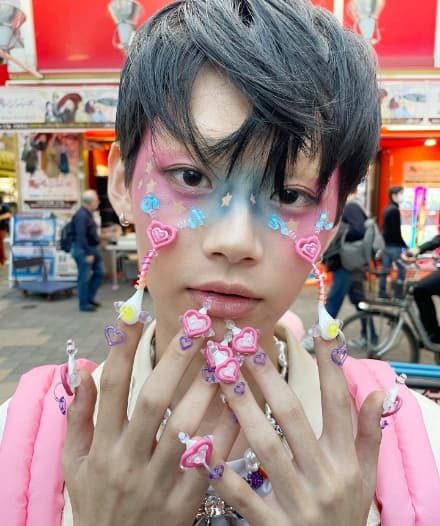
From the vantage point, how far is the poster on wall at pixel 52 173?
8.16m

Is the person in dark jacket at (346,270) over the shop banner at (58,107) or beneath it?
beneath

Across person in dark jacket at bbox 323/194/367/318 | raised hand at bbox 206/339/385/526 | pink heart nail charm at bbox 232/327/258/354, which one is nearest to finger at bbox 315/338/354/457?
raised hand at bbox 206/339/385/526

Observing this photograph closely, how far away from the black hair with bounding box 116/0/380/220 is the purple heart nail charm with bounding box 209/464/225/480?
1.69 ft

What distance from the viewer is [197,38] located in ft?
2.86

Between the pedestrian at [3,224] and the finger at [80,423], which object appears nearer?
the finger at [80,423]

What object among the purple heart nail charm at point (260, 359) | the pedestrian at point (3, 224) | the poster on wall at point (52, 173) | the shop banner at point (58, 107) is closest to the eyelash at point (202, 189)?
the purple heart nail charm at point (260, 359)

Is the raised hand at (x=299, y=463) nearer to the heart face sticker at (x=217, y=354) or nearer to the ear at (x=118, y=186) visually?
the heart face sticker at (x=217, y=354)

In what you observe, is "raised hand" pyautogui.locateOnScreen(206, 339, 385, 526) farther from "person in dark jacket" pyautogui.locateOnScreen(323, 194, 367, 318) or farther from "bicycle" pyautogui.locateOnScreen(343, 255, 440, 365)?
"person in dark jacket" pyautogui.locateOnScreen(323, 194, 367, 318)

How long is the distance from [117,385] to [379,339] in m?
4.50

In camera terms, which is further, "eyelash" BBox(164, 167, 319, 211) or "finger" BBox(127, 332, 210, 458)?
"eyelash" BBox(164, 167, 319, 211)

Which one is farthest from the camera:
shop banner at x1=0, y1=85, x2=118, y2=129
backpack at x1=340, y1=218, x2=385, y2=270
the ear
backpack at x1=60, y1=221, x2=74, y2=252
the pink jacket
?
backpack at x1=60, y1=221, x2=74, y2=252

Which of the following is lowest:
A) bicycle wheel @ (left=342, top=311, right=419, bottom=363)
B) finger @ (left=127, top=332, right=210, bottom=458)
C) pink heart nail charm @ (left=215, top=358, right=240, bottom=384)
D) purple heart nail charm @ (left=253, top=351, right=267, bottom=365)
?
bicycle wheel @ (left=342, top=311, right=419, bottom=363)

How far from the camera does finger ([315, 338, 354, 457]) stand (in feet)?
2.59

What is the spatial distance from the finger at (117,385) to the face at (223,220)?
0.43 feet
